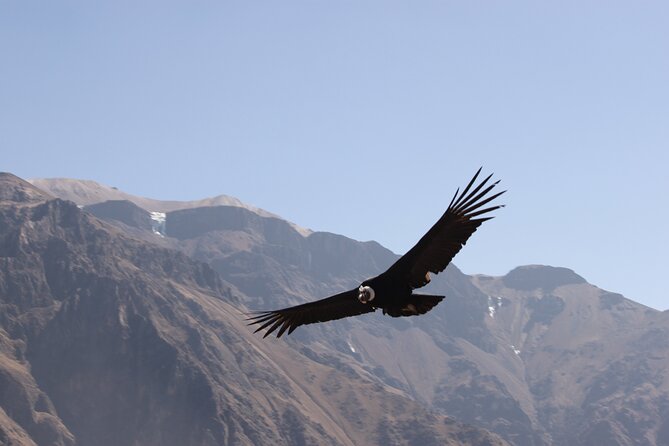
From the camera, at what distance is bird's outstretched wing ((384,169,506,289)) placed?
31.4 meters

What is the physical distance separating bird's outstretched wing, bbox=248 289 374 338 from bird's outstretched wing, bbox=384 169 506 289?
1960mm

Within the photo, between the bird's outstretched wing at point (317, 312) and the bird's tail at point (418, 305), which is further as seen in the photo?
the bird's outstretched wing at point (317, 312)

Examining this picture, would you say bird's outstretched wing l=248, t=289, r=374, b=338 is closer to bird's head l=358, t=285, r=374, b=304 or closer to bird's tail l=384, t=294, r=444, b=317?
bird's head l=358, t=285, r=374, b=304

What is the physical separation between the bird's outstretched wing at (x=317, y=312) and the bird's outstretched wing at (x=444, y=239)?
1.96m

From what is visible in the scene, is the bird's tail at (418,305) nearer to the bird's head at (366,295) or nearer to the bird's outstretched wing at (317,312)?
the bird's head at (366,295)

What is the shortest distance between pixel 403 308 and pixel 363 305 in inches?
66.4

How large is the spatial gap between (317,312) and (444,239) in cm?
604

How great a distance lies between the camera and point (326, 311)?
1390 inches

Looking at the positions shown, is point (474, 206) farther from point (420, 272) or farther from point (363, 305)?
point (363, 305)

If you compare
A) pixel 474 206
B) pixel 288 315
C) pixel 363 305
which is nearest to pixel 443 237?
pixel 474 206

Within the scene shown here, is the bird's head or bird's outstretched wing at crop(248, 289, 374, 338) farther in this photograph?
bird's outstretched wing at crop(248, 289, 374, 338)

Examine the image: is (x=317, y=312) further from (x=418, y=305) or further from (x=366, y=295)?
(x=418, y=305)

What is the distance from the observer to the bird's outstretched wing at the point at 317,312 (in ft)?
113

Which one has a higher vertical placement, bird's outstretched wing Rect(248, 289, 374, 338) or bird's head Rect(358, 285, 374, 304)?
bird's head Rect(358, 285, 374, 304)
